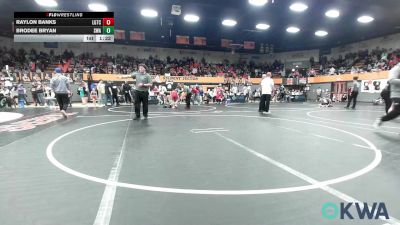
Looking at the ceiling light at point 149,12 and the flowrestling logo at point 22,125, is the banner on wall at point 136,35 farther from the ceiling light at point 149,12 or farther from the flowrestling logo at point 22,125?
the flowrestling logo at point 22,125

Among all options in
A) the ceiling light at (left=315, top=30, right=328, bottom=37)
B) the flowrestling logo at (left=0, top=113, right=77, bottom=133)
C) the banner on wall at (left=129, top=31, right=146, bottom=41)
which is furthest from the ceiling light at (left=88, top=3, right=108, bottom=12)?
the ceiling light at (left=315, top=30, right=328, bottom=37)

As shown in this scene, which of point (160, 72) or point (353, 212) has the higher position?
A: point (160, 72)

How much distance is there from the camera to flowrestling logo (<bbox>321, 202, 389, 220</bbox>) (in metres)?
1.89

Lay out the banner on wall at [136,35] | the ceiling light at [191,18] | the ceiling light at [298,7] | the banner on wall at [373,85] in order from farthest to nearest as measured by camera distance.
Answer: the banner on wall at [136,35], the banner on wall at [373,85], the ceiling light at [191,18], the ceiling light at [298,7]

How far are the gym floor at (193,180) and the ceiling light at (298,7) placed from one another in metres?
11.7

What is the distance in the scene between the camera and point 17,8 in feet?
51.5

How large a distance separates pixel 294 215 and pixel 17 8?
19.3 m

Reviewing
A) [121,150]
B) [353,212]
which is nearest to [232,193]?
[353,212]

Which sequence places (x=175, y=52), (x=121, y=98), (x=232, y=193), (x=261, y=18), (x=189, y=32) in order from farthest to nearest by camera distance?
(x=175, y=52) < (x=189, y=32) < (x=121, y=98) < (x=261, y=18) < (x=232, y=193)

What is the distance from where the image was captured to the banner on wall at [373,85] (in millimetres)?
21656

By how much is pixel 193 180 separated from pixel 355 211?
142 centimetres

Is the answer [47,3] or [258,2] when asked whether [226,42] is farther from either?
[47,3]

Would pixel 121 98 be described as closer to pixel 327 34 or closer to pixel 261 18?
pixel 261 18
